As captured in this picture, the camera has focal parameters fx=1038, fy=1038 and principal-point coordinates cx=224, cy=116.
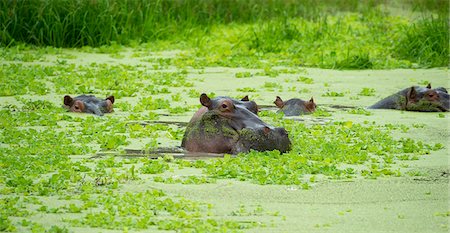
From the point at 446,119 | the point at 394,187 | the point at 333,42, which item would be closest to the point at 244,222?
the point at 394,187

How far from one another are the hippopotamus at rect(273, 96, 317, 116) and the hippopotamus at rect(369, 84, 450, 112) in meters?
0.75

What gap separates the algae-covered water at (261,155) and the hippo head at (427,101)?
158 millimetres

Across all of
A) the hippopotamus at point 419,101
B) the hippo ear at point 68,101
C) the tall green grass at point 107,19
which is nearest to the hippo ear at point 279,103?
the hippopotamus at point 419,101

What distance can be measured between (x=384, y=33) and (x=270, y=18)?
6.02 feet

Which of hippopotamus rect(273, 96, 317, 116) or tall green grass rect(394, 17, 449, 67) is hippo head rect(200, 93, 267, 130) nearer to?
hippopotamus rect(273, 96, 317, 116)

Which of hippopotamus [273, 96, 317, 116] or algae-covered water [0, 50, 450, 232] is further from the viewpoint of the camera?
hippopotamus [273, 96, 317, 116]

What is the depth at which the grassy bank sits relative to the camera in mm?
11703

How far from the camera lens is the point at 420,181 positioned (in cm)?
546

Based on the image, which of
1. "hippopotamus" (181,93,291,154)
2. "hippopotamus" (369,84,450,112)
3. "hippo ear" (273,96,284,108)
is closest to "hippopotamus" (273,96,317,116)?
"hippo ear" (273,96,284,108)

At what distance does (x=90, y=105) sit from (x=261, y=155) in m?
2.39

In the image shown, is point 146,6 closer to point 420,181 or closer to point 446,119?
point 446,119

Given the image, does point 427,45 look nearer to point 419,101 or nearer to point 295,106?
point 419,101

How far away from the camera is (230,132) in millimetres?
6188

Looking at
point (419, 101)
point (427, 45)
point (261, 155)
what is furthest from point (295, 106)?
point (427, 45)
